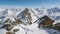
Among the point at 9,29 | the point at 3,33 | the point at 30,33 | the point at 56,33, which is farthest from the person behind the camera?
the point at 9,29

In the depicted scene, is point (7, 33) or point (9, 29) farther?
point (9, 29)

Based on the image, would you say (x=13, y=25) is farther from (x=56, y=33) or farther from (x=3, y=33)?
(x=56, y=33)

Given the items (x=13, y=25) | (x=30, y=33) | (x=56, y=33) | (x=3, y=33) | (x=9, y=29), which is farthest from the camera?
(x=13, y=25)

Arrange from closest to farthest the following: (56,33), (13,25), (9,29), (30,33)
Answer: (56,33) → (30,33) → (9,29) → (13,25)

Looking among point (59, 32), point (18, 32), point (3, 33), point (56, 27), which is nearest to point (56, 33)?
point (59, 32)

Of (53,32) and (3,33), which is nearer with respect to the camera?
(53,32)

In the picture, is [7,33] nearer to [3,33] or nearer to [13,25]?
[3,33]

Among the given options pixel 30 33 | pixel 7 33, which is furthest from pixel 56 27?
pixel 7 33

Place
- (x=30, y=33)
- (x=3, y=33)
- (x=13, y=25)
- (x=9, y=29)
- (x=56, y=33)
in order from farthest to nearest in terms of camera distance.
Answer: (x=13, y=25) < (x=9, y=29) < (x=3, y=33) < (x=30, y=33) < (x=56, y=33)
